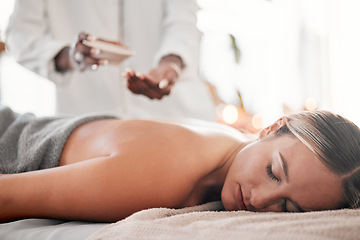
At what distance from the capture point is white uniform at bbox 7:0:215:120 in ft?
5.39

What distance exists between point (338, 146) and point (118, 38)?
1.23 m

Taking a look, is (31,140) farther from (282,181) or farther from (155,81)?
(282,181)

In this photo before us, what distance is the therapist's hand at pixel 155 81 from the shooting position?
1.23 m

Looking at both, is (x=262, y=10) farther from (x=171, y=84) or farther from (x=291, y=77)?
(x=171, y=84)

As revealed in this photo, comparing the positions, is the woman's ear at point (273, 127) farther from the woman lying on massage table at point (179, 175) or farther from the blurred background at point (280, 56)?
the blurred background at point (280, 56)

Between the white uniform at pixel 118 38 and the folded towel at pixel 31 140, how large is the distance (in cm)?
52

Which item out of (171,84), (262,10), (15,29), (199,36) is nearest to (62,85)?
(15,29)

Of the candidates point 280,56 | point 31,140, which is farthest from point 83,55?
point 280,56

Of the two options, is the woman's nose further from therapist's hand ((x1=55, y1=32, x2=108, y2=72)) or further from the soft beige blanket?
therapist's hand ((x1=55, y1=32, x2=108, y2=72))

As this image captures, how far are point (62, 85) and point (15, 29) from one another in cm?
38

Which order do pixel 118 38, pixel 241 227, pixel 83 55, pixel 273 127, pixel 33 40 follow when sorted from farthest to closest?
pixel 118 38 < pixel 33 40 < pixel 83 55 < pixel 273 127 < pixel 241 227

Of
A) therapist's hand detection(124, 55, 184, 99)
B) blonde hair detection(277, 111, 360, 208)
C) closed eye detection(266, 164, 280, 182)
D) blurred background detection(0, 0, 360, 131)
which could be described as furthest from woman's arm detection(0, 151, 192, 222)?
blurred background detection(0, 0, 360, 131)

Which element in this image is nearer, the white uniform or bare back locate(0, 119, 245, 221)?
bare back locate(0, 119, 245, 221)

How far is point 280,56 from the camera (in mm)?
3625
